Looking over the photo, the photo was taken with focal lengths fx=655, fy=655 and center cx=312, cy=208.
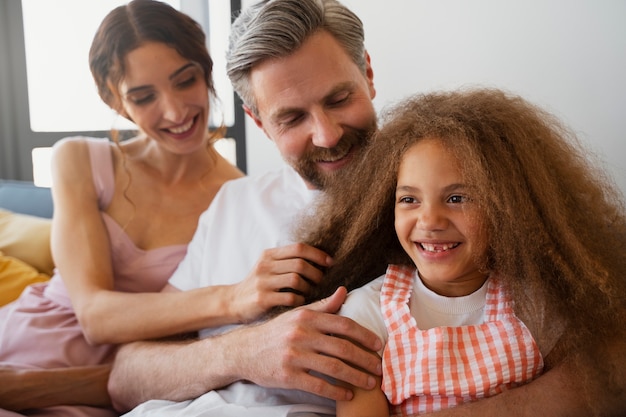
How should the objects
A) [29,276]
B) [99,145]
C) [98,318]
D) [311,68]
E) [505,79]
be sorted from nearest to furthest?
[311,68] < [98,318] < [505,79] < [99,145] < [29,276]

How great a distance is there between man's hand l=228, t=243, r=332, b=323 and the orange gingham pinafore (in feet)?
0.86

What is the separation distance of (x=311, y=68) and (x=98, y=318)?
93cm

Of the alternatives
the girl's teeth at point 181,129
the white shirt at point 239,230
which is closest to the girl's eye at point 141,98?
the girl's teeth at point 181,129

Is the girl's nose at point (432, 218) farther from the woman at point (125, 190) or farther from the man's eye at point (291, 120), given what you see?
the woman at point (125, 190)

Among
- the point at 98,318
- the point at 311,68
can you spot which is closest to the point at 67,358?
the point at 98,318

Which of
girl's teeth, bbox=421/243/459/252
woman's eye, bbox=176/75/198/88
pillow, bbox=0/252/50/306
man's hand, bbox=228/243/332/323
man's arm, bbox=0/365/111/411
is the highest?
woman's eye, bbox=176/75/198/88

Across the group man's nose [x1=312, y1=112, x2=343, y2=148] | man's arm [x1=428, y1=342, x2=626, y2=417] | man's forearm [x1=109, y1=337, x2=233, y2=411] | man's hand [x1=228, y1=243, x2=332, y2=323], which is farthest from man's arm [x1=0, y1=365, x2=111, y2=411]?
man's arm [x1=428, y1=342, x2=626, y2=417]

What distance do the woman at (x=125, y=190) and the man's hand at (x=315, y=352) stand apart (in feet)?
2.50

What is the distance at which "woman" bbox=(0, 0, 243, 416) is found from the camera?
2045 mm

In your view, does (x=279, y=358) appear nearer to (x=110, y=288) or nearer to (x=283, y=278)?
(x=283, y=278)

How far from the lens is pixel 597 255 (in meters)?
1.23

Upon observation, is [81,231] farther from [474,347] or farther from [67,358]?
[474,347]

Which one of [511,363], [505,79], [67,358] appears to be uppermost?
[505,79]

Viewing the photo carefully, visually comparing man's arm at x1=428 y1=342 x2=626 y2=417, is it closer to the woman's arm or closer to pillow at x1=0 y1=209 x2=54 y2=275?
the woman's arm
